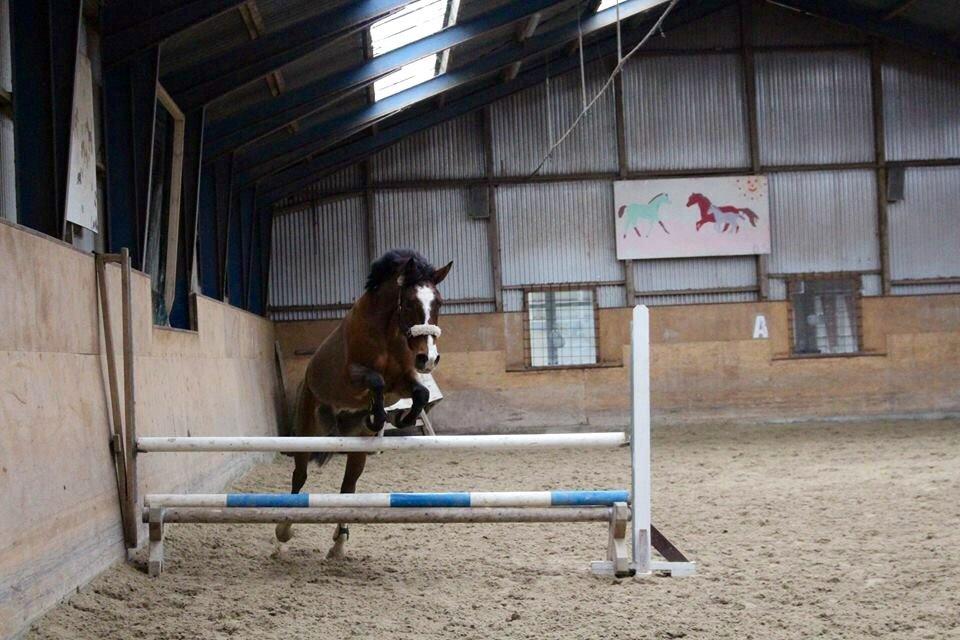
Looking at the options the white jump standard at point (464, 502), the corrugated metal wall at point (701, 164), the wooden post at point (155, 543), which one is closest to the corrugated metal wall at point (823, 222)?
the corrugated metal wall at point (701, 164)

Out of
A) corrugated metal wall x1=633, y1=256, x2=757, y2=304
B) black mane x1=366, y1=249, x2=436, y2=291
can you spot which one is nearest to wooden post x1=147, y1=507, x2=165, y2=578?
black mane x1=366, y1=249, x2=436, y2=291

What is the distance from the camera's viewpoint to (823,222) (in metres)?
16.0

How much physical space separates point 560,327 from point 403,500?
36.3ft

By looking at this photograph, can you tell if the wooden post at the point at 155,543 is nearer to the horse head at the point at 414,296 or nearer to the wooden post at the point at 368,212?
the horse head at the point at 414,296

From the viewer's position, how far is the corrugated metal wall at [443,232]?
1571cm

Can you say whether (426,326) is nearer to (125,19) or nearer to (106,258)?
(106,258)

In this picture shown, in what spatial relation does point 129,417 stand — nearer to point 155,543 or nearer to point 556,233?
point 155,543

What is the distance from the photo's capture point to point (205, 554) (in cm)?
550

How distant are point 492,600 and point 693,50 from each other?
43.8ft

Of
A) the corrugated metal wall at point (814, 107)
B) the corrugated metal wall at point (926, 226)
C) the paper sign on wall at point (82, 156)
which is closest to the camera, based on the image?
the paper sign on wall at point (82, 156)

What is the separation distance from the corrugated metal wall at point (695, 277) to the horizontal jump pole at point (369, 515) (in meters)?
11.0

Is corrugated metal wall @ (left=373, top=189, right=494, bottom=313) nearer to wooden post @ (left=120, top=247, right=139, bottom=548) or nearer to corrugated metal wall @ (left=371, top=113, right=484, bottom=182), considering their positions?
corrugated metal wall @ (left=371, top=113, right=484, bottom=182)

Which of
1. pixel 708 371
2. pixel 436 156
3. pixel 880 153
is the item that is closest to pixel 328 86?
pixel 436 156

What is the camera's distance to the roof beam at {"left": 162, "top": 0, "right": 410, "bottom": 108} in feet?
28.6
